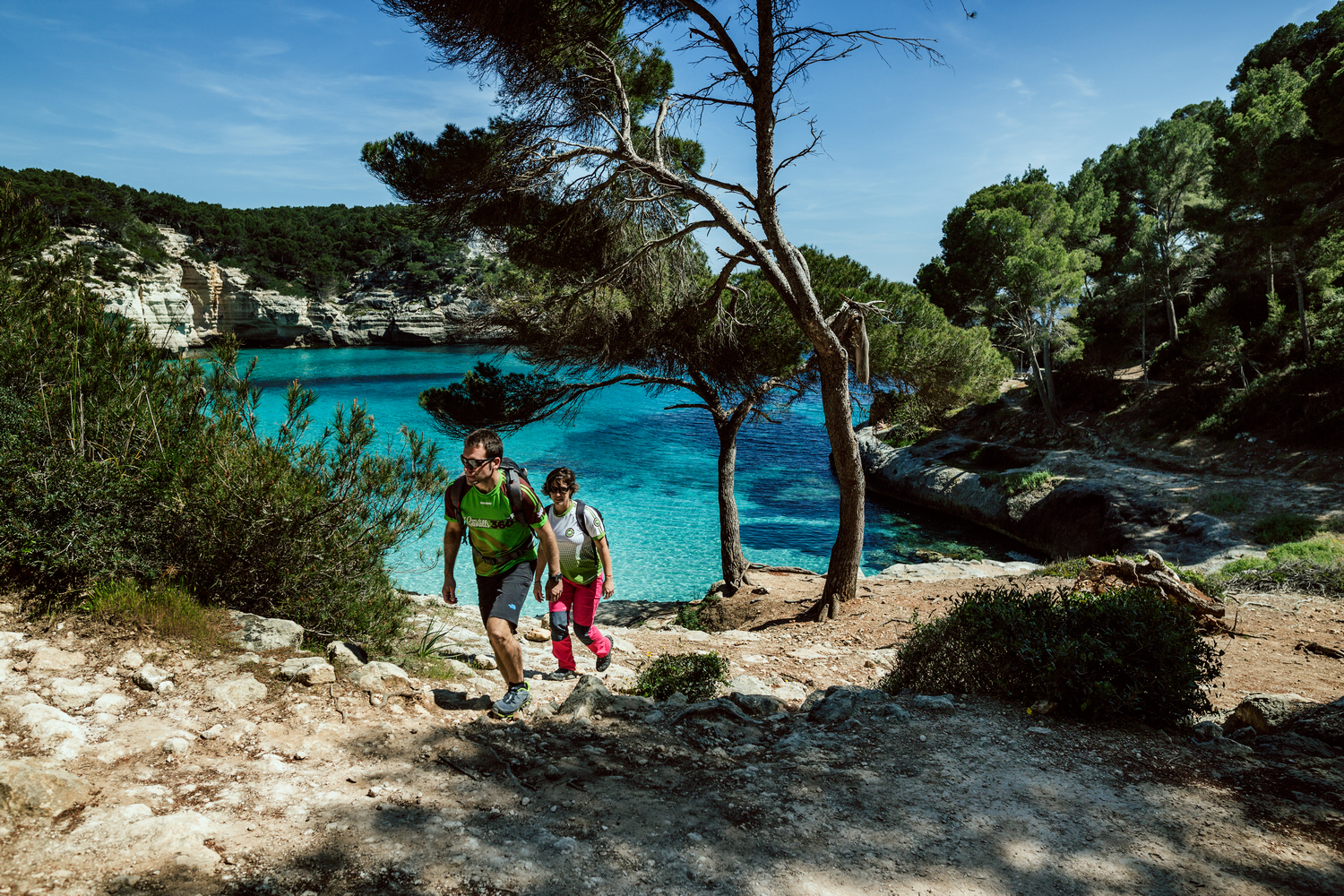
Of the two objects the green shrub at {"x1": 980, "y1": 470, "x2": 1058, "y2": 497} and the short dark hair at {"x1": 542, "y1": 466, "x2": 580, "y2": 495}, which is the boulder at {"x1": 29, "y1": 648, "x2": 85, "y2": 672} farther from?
the green shrub at {"x1": 980, "y1": 470, "x2": 1058, "y2": 497}

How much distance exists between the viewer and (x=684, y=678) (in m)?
5.15

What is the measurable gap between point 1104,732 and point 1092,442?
22654 millimetres

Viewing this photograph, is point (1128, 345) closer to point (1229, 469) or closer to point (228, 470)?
point (1229, 469)

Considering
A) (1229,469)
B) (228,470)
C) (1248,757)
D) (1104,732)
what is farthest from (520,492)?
(1229,469)

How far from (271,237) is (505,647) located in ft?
266

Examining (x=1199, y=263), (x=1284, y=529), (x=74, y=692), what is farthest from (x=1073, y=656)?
(x=1199, y=263)

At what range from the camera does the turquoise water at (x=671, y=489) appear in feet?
53.6

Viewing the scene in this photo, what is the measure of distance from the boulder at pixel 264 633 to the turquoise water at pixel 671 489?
2.12 metres

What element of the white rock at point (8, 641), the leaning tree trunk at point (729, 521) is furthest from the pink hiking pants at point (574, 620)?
the leaning tree trunk at point (729, 521)

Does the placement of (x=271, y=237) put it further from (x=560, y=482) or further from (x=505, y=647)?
(x=505, y=647)

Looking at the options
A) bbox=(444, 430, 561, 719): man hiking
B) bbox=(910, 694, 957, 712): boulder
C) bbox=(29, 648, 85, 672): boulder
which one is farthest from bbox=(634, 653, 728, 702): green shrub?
bbox=(29, 648, 85, 672): boulder

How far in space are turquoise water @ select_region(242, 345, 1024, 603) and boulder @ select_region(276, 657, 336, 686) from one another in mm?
2480

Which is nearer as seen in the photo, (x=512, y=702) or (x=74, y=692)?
(x=74, y=692)

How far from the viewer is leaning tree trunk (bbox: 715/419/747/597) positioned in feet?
38.5
